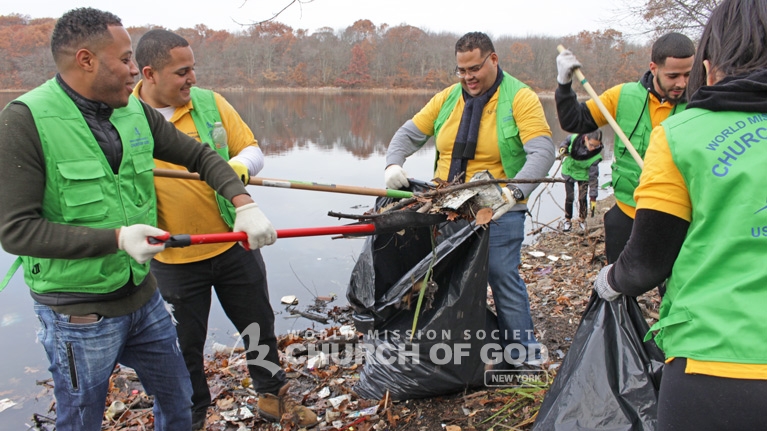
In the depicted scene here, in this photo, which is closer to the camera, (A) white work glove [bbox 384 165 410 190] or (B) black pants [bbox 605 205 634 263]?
(B) black pants [bbox 605 205 634 263]

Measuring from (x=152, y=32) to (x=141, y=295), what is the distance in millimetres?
1306

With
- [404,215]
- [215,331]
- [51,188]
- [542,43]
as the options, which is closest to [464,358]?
[404,215]

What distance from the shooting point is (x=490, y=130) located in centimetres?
266

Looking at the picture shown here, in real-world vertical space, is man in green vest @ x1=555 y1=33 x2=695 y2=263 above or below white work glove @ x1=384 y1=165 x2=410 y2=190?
above

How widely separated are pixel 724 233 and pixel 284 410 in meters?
2.27

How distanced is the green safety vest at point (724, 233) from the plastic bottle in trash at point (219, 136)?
199 cm

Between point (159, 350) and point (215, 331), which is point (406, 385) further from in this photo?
point (215, 331)

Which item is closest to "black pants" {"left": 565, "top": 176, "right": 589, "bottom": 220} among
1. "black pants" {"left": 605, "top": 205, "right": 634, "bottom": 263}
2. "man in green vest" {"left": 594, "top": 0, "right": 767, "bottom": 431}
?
"black pants" {"left": 605, "top": 205, "right": 634, "bottom": 263}

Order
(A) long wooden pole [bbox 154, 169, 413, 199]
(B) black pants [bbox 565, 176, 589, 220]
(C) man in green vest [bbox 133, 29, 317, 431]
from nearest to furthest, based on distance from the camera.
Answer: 1. (A) long wooden pole [bbox 154, 169, 413, 199]
2. (C) man in green vest [bbox 133, 29, 317, 431]
3. (B) black pants [bbox 565, 176, 589, 220]

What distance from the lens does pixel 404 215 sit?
2.17 metres

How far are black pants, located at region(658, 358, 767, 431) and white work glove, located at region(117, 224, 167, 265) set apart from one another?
1.49m

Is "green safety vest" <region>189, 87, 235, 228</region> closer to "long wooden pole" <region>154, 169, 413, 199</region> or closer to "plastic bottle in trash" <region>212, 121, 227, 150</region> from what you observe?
"plastic bottle in trash" <region>212, 121, 227, 150</region>

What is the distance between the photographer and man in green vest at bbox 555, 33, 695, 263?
8.07 ft

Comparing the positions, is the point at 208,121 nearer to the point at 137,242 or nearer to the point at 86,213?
the point at 86,213
